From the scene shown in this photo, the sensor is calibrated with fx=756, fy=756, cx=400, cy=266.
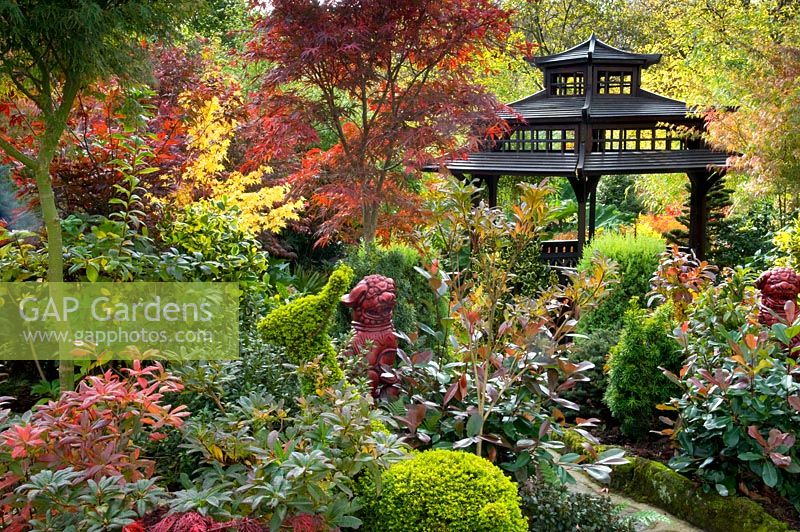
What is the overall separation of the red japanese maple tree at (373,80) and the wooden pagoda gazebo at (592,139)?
6.09 ft

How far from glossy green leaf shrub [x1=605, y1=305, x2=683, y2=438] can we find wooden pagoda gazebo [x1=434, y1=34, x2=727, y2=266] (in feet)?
13.4

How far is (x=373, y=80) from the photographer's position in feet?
22.6

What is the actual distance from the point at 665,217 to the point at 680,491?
12721 millimetres

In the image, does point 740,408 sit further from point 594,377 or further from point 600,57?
point 600,57

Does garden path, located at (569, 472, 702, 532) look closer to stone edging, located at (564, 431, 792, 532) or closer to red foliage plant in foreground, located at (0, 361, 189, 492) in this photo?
stone edging, located at (564, 431, 792, 532)

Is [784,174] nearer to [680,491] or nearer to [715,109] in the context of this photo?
[715,109]

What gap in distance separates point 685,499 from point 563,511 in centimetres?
106

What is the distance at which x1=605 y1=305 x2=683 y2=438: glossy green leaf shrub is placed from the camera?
16.9 ft

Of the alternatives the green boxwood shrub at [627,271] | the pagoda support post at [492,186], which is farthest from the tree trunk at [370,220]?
the pagoda support post at [492,186]

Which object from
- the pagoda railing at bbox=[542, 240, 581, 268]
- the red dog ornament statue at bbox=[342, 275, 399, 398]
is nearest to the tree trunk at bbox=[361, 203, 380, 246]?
the red dog ornament statue at bbox=[342, 275, 399, 398]

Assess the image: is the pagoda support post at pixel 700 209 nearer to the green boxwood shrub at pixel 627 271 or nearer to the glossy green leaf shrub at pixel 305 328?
the green boxwood shrub at pixel 627 271

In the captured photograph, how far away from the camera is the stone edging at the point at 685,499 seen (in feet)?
13.1

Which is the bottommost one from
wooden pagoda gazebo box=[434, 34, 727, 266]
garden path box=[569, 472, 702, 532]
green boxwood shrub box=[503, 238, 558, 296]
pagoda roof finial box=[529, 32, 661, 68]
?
garden path box=[569, 472, 702, 532]

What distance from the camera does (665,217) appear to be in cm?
1620
